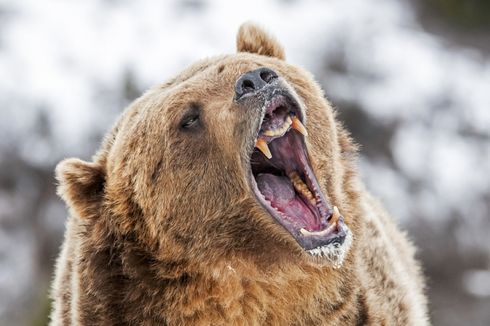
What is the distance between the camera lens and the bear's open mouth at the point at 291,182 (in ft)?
13.0

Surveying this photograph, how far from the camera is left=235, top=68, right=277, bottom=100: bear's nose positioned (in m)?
3.99

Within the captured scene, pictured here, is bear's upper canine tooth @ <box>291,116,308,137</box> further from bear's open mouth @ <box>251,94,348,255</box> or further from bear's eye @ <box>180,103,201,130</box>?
bear's eye @ <box>180,103,201,130</box>

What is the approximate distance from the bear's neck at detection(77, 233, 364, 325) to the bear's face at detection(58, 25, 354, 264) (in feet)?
0.33

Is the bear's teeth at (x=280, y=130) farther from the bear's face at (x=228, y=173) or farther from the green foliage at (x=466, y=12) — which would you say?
the green foliage at (x=466, y=12)

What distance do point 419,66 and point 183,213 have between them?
10642mm

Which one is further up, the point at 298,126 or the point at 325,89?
the point at 298,126

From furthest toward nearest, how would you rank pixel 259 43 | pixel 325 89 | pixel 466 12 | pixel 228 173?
1. pixel 466 12
2. pixel 325 89
3. pixel 259 43
4. pixel 228 173

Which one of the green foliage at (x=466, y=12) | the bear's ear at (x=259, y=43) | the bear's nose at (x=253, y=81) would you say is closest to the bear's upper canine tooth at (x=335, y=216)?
the bear's nose at (x=253, y=81)

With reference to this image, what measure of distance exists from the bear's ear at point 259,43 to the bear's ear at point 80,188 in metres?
1.11

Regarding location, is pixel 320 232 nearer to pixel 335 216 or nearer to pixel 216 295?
pixel 335 216

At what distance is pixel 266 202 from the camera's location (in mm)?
4039

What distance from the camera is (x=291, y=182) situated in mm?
4277

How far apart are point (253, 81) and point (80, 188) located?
1.07 metres

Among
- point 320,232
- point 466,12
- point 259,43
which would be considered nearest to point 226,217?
point 320,232
